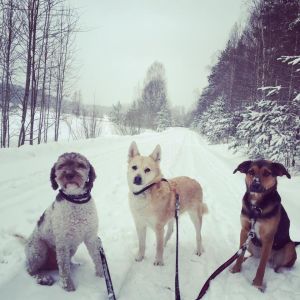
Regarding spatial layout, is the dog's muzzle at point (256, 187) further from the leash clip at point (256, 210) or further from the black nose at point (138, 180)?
the black nose at point (138, 180)

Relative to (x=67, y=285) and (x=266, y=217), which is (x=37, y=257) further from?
(x=266, y=217)

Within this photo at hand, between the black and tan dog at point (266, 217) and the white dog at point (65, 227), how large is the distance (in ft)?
6.42

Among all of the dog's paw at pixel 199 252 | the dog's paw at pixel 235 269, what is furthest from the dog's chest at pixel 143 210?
the dog's paw at pixel 235 269

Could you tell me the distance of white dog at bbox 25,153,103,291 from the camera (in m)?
2.88

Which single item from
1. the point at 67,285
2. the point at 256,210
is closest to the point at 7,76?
the point at 67,285

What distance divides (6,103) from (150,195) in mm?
11827

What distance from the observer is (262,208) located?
3.33 metres

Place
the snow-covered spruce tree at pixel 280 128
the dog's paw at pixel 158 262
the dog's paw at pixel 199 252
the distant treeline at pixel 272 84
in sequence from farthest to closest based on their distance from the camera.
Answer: the distant treeline at pixel 272 84, the snow-covered spruce tree at pixel 280 128, the dog's paw at pixel 199 252, the dog's paw at pixel 158 262

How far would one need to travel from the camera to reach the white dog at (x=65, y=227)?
9.46 ft

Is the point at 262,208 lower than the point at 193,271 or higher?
higher

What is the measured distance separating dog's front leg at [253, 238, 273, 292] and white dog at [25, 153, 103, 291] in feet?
6.32

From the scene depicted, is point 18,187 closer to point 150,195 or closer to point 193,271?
point 150,195

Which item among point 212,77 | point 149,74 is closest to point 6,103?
point 212,77

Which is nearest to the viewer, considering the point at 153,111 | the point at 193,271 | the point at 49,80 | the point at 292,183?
the point at 193,271
